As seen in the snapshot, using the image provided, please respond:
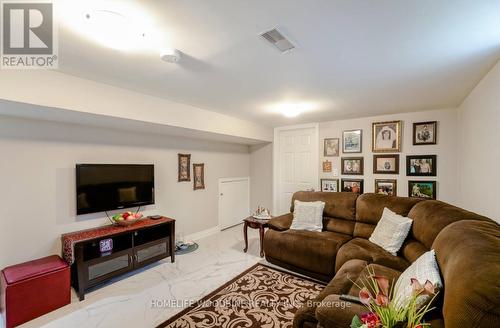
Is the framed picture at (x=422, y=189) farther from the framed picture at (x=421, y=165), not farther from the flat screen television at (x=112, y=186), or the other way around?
the flat screen television at (x=112, y=186)

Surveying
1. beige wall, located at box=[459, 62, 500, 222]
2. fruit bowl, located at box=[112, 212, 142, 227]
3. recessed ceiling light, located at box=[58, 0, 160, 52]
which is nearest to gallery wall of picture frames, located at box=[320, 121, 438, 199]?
beige wall, located at box=[459, 62, 500, 222]

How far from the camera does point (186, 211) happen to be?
4.11m

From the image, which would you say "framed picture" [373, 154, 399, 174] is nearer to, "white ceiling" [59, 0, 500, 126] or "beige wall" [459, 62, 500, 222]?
"beige wall" [459, 62, 500, 222]

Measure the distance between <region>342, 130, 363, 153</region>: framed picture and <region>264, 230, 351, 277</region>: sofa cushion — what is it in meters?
1.94

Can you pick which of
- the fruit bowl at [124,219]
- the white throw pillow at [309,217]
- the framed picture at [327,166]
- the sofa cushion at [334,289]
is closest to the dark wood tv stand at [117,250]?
the fruit bowl at [124,219]

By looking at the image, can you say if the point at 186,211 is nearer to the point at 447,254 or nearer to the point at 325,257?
the point at 325,257

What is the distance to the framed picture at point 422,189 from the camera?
143 inches

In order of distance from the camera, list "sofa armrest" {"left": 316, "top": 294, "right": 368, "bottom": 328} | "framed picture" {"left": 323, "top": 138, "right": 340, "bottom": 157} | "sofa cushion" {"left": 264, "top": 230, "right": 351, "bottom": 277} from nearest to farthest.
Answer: "sofa armrest" {"left": 316, "top": 294, "right": 368, "bottom": 328}
"sofa cushion" {"left": 264, "top": 230, "right": 351, "bottom": 277}
"framed picture" {"left": 323, "top": 138, "right": 340, "bottom": 157}

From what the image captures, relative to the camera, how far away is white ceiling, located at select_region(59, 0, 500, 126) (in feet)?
4.25

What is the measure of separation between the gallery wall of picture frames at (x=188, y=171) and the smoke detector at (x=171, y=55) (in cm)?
237

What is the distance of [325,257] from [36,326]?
9.54ft

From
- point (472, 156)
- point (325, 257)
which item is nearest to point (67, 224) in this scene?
point (325, 257)

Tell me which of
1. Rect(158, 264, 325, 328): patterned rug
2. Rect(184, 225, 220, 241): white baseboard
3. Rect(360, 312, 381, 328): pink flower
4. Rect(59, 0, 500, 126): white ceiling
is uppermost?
Rect(59, 0, 500, 126): white ceiling

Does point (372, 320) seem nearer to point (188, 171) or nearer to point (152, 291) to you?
point (152, 291)
